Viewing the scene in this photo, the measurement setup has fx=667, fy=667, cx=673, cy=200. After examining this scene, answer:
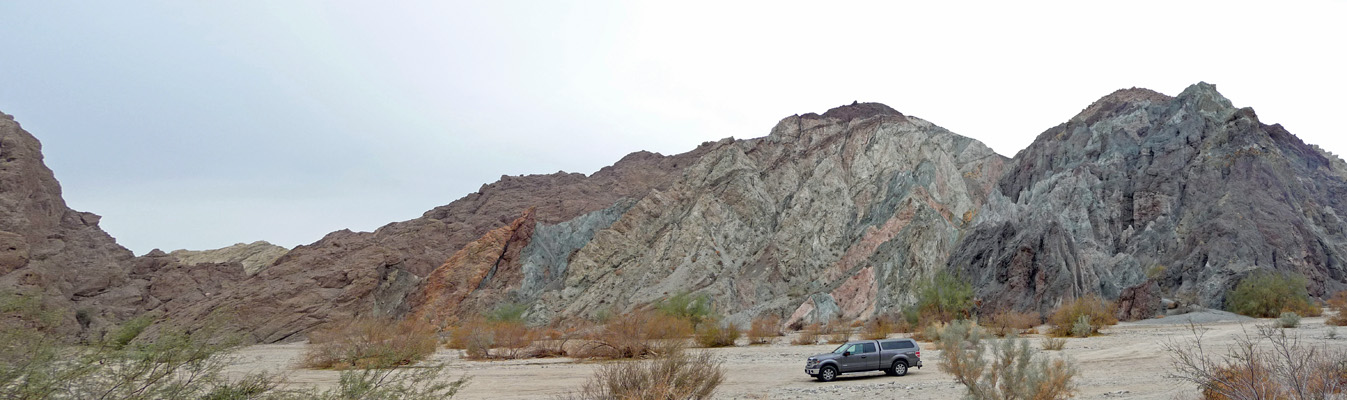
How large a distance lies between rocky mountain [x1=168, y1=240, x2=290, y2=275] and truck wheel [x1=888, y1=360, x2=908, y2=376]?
9879cm

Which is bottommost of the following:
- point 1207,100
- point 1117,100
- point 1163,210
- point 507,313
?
point 507,313

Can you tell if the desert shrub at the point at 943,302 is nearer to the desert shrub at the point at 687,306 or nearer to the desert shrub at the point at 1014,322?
the desert shrub at the point at 1014,322

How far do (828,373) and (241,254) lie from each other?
11100 centimetres

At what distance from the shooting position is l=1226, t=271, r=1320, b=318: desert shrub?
4025 cm

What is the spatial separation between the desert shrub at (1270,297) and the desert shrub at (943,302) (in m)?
15.6

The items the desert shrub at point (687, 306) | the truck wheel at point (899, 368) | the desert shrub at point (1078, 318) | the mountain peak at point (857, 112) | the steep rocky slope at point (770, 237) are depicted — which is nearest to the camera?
the truck wheel at point (899, 368)

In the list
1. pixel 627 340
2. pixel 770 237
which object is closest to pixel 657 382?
pixel 627 340

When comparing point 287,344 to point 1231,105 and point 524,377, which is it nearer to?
point 524,377

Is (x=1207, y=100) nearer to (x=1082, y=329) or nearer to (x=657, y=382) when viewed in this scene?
(x=1082, y=329)

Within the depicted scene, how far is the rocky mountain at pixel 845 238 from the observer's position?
52344mm

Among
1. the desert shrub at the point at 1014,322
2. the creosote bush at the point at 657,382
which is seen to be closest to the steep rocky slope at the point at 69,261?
the creosote bush at the point at 657,382

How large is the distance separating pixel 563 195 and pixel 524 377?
3038 inches

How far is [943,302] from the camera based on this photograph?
47750 millimetres

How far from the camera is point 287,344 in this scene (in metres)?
57.2
